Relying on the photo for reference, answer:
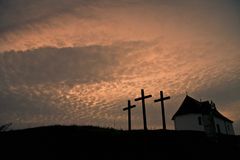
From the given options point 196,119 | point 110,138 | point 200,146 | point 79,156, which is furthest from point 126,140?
point 196,119

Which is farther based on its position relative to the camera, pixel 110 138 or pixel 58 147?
pixel 110 138

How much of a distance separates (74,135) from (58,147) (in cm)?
257

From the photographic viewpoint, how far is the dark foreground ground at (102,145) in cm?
1686

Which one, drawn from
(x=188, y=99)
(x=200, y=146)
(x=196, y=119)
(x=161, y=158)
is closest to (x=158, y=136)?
(x=200, y=146)

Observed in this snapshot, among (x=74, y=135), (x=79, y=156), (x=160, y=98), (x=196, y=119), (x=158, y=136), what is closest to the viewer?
(x=79, y=156)

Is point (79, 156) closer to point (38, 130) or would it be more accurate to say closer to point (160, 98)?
point (38, 130)

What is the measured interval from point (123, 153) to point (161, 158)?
2.52 meters

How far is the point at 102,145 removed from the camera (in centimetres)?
1856

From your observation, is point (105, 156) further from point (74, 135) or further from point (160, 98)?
point (160, 98)

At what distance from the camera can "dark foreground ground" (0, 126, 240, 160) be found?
55.3ft

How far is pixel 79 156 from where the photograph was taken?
16.2 meters

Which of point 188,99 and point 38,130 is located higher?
point 188,99

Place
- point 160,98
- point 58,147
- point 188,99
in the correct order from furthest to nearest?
1. point 188,99
2. point 160,98
3. point 58,147

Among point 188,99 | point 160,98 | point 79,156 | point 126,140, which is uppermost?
Answer: point 188,99
